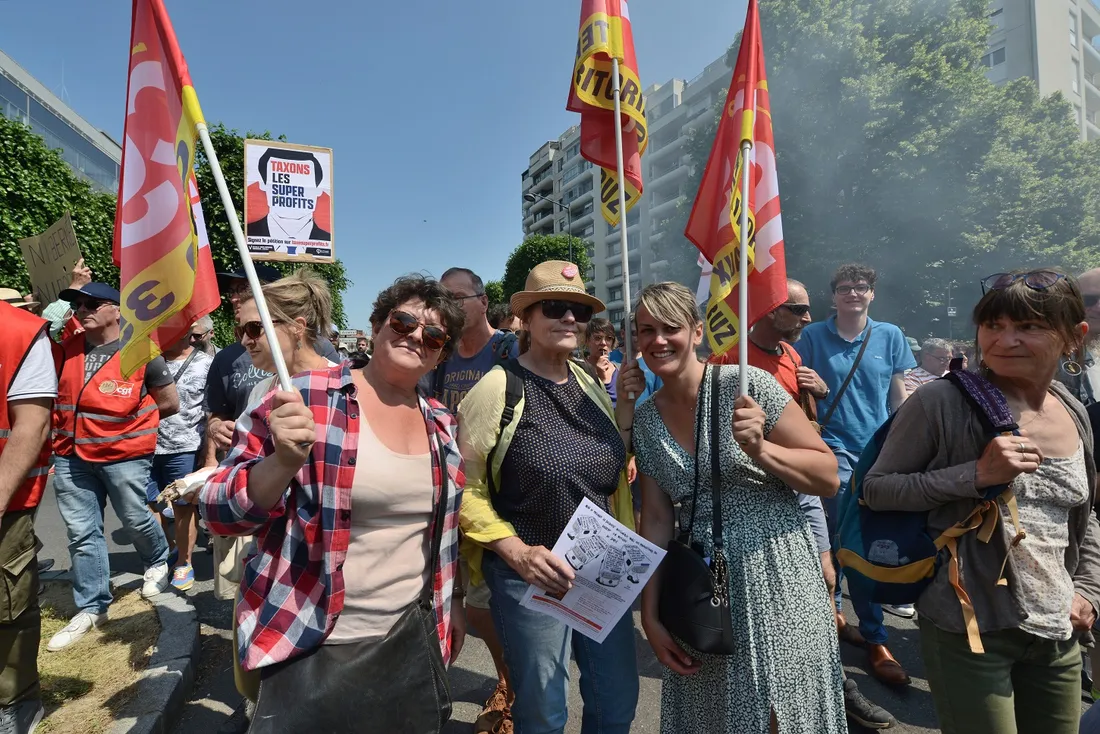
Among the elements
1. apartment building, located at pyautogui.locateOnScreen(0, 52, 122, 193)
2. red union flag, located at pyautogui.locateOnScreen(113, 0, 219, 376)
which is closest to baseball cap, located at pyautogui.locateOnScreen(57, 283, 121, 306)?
red union flag, located at pyautogui.locateOnScreen(113, 0, 219, 376)

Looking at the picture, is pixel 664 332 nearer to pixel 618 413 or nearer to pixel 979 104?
pixel 618 413

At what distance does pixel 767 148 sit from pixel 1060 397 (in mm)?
1485

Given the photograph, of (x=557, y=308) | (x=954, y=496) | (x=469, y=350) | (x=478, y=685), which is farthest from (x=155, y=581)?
(x=954, y=496)

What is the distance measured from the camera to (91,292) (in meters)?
3.60

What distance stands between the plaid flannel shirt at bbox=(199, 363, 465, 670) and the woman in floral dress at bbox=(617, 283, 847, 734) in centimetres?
110

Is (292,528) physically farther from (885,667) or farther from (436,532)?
(885,667)

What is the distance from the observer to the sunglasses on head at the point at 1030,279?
1.77 meters

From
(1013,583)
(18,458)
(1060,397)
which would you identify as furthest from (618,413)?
(18,458)

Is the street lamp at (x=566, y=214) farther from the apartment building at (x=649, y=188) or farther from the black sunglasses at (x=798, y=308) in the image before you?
the black sunglasses at (x=798, y=308)

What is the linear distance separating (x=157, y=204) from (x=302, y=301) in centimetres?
99

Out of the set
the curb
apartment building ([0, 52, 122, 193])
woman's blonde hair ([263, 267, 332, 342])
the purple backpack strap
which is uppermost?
apartment building ([0, 52, 122, 193])

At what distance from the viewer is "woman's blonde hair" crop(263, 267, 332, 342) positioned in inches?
102

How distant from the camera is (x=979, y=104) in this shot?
20688 millimetres

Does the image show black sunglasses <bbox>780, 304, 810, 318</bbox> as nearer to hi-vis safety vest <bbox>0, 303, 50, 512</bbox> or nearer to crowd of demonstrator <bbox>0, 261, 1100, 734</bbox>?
crowd of demonstrator <bbox>0, 261, 1100, 734</bbox>
